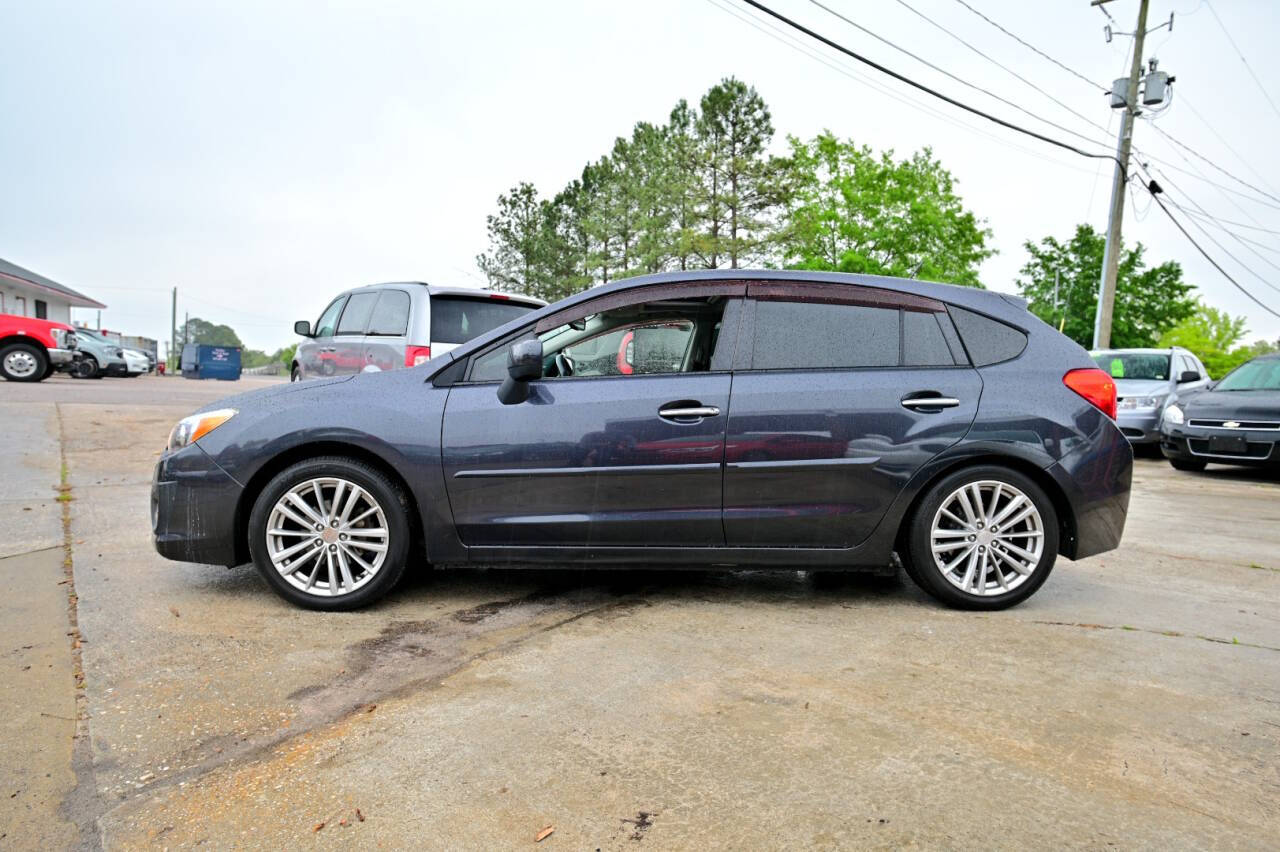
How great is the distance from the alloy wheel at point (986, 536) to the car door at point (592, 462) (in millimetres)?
1120

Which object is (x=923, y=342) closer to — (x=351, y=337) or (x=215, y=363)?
(x=351, y=337)

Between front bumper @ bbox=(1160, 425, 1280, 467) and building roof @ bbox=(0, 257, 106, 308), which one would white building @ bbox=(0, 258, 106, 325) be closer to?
building roof @ bbox=(0, 257, 106, 308)

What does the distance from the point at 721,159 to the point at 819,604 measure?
35818mm

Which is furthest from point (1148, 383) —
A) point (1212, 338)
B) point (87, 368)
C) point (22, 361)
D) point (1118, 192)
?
point (1212, 338)

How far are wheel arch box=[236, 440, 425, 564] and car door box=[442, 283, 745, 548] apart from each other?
0.23 metres

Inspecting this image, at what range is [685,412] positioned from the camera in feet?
12.8

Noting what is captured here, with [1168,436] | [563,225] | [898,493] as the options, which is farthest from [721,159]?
[898,493]

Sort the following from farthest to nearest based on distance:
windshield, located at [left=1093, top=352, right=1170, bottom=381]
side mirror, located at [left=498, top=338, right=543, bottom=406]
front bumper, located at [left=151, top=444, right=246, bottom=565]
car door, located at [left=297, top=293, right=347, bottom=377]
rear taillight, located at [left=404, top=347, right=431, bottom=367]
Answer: windshield, located at [left=1093, top=352, right=1170, bottom=381] → car door, located at [left=297, top=293, right=347, bottom=377] → rear taillight, located at [left=404, top=347, right=431, bottom=367] → front bumper, located at [left=151, top=444, right=246, bottom=565] → side mirror, located at [left=498, top=338, right=543, bottom=406]

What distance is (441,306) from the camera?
8.34 meters

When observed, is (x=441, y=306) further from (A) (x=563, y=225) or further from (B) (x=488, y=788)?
(A) (x=563, y=225)

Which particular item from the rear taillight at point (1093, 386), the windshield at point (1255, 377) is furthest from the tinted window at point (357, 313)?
the windshield at point (1255, 377)

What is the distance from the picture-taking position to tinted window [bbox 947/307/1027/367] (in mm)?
4152

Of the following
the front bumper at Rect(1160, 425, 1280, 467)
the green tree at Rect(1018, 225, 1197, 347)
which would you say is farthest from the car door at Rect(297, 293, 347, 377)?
the green tree at Rect(1018, 225, 1197, 347)

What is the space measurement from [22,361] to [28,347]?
0.37 m
